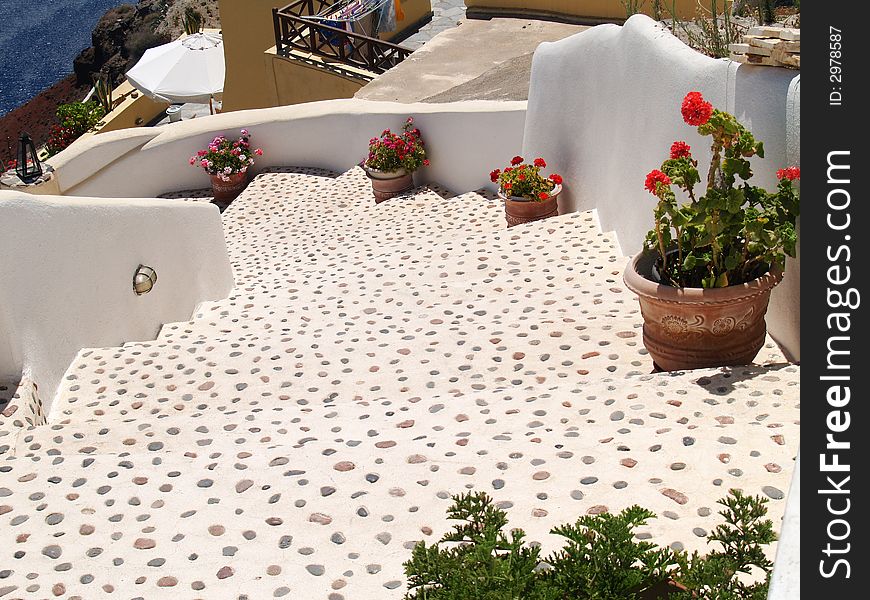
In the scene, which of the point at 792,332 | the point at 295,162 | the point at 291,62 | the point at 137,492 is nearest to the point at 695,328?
the point at 792,332

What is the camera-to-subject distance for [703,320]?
5051 millimetres

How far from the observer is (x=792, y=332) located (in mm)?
5133

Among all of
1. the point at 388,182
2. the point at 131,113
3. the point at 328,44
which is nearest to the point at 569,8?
the point at 328,44

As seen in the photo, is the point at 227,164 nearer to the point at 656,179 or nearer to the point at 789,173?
the point at 656,179

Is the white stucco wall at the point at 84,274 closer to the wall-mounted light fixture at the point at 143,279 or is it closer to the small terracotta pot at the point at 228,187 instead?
the wall-mounted light fixture at the point at 143,279

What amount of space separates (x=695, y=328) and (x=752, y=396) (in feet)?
2.42

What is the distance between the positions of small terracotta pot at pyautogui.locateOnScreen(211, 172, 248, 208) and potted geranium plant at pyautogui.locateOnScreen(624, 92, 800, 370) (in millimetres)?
7633

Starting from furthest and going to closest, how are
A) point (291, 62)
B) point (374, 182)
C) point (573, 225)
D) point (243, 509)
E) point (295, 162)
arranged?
point (291, 62) < point (295, 162) < point (374, 182) < point (573, 225) < point (243, 509)

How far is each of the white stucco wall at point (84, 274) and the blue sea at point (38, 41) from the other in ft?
177

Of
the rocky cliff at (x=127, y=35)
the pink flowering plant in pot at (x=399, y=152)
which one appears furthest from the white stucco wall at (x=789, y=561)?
the rocky cliff at (x=127, y=35)

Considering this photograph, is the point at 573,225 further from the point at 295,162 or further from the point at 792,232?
the point at 295,162

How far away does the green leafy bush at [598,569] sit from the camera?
272cm
